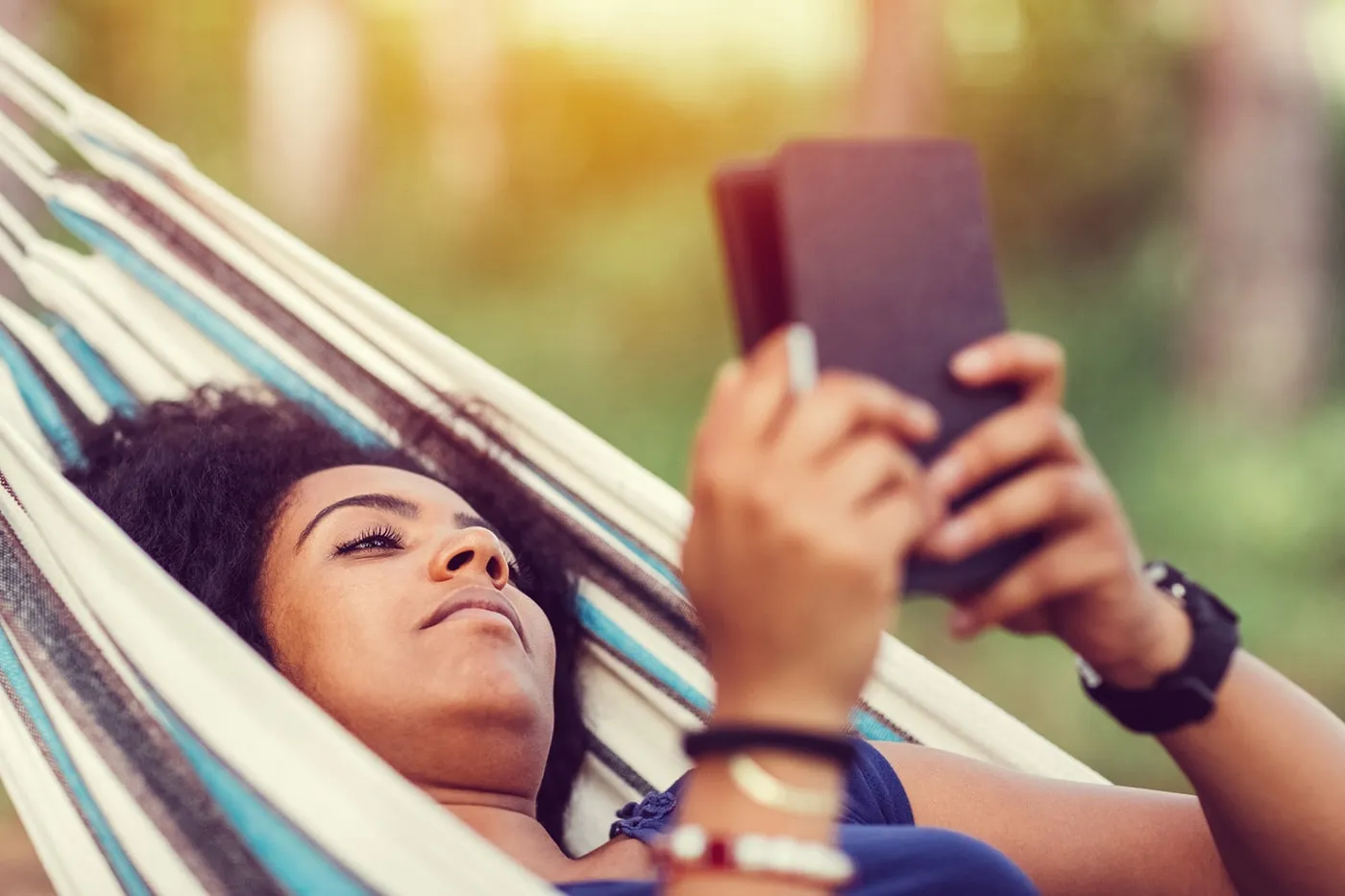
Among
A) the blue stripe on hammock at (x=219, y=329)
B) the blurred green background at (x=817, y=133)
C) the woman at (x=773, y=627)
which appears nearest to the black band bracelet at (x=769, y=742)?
the woman at (x=773, y=627)

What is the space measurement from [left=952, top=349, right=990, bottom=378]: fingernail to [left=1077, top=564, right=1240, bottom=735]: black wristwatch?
20cm

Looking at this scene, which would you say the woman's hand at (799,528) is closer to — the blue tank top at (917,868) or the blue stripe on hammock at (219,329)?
the blue tank top at (917,868)

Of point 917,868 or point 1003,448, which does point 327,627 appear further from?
point 1003,448

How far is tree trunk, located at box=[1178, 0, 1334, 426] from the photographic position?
14.8 feet

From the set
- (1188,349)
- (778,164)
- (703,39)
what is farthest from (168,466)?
(703,39)

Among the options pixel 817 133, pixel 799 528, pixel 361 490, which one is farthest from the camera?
pixel 817 133

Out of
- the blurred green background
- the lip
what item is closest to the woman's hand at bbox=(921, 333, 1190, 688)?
the lip

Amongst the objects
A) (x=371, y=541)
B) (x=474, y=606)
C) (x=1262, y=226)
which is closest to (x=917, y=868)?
(x=474, y=606)

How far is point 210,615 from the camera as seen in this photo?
3.02 ft

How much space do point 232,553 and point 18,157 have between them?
2.98 ft

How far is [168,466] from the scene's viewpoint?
141cm

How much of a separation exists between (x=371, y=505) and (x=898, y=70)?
4.35m

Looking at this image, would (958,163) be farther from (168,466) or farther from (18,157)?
(18,157)

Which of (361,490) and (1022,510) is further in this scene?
(361,490)
